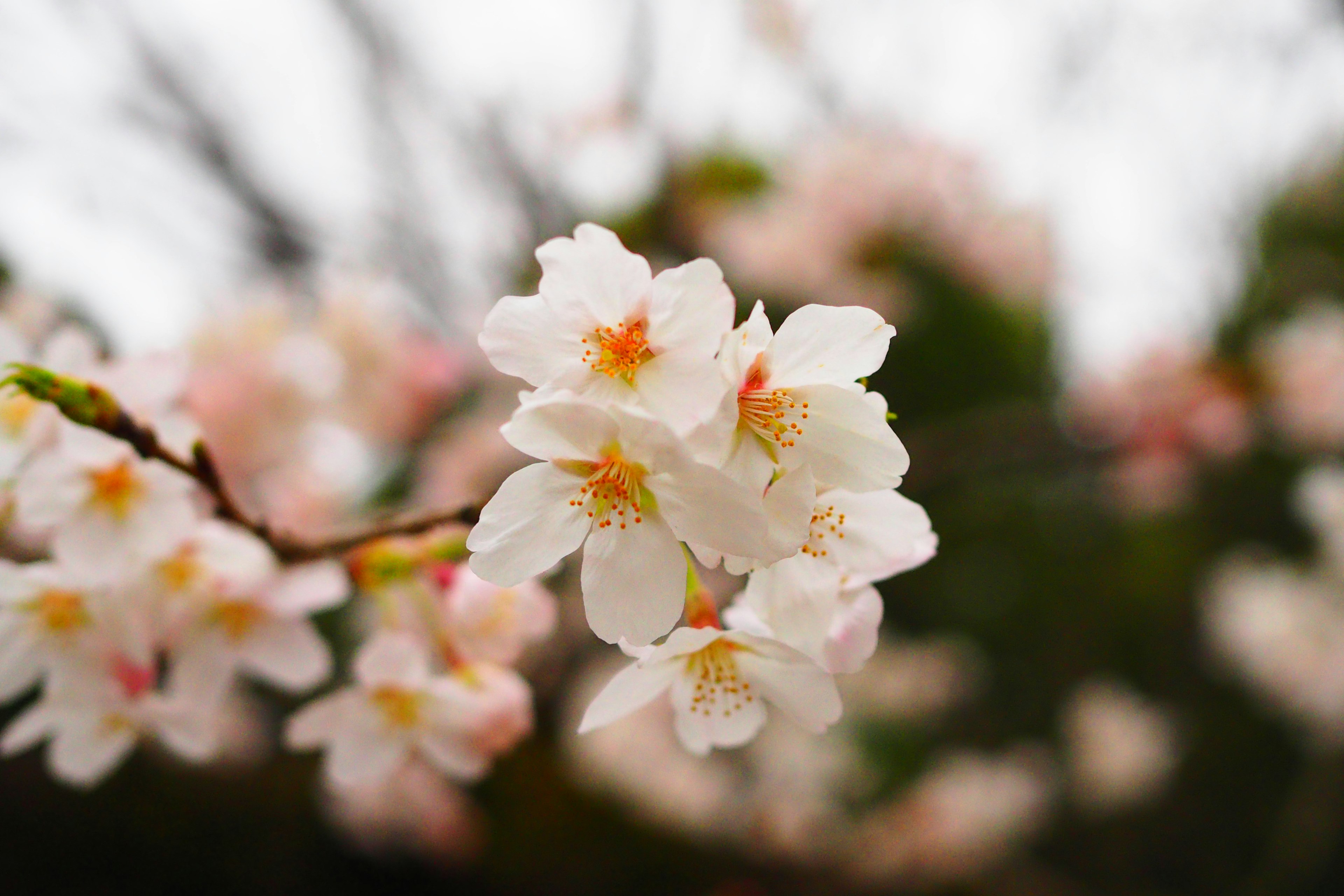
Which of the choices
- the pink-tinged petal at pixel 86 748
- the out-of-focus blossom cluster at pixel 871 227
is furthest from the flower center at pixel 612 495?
the out-of-focus blossom cluster at pixel 871 227

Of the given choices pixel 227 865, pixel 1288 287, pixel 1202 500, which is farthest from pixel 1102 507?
pixel 227 865

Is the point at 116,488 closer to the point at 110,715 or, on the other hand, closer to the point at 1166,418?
the point at 110,715

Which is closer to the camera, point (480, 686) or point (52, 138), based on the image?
point (480, 686)

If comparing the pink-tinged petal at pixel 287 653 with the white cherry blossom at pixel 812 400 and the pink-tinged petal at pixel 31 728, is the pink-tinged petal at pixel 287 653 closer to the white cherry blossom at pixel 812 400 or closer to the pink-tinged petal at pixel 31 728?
the pink-tinged petal at pixel 31 728

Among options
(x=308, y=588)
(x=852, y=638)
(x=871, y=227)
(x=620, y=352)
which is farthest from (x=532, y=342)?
(x=871, y=227)

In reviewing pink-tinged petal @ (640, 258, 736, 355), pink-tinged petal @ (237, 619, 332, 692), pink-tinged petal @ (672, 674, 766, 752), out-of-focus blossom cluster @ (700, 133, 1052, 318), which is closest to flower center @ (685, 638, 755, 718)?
pink-tinged petal @ (672, 674, 766, 752)

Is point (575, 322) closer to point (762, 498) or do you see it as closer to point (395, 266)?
point (762, 498)

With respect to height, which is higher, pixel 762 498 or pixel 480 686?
pixel 762 498
